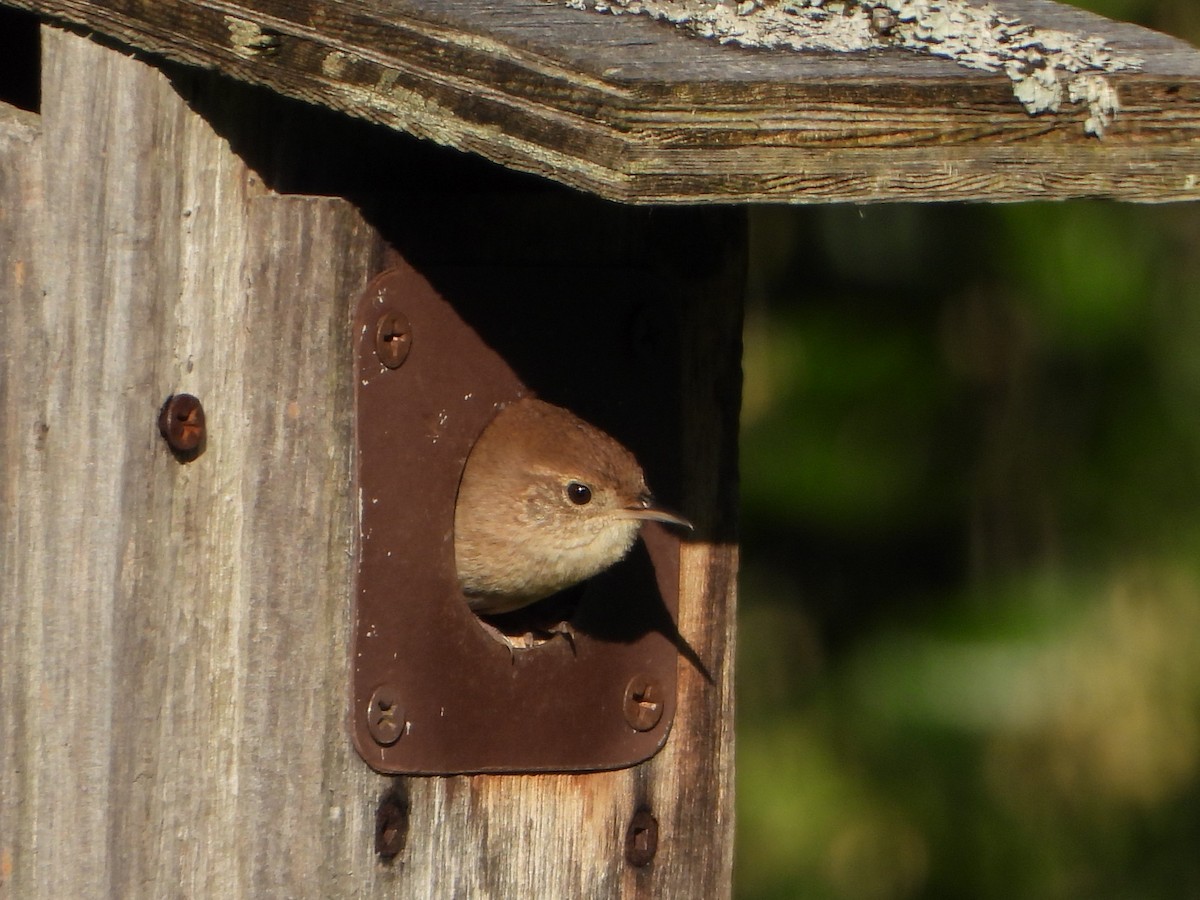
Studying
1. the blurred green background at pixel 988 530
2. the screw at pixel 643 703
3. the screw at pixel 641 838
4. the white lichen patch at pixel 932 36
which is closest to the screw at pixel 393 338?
the white lichen patch at pixel 932 36

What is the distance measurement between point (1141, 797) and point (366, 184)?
287 centimetres

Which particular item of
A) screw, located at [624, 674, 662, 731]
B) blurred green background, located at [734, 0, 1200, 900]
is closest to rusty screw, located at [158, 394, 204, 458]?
screw, located at [624, 674, 662, 731]

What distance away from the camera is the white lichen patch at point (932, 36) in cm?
218

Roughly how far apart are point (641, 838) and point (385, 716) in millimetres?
585

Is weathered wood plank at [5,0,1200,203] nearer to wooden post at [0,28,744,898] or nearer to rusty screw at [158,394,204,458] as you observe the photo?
wooden post at [0,28,744,898]

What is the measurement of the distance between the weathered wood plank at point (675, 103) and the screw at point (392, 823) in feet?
3.30

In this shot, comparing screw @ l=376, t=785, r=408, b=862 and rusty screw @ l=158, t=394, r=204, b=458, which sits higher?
rusty screw @ l=158, t=394, r=204, b=458

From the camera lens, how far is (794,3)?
2.37 meters

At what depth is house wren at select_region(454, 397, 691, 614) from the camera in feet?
9.57

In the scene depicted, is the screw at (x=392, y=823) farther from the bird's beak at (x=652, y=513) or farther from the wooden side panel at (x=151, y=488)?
the bird's beak at (x=652, y=513)

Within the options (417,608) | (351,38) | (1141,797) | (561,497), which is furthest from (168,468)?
(1141,797)

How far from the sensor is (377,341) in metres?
2.60

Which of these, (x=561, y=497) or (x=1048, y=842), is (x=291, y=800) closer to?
(x=561, y=497)

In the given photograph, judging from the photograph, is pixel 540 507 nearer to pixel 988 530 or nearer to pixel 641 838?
pixel 641 838
